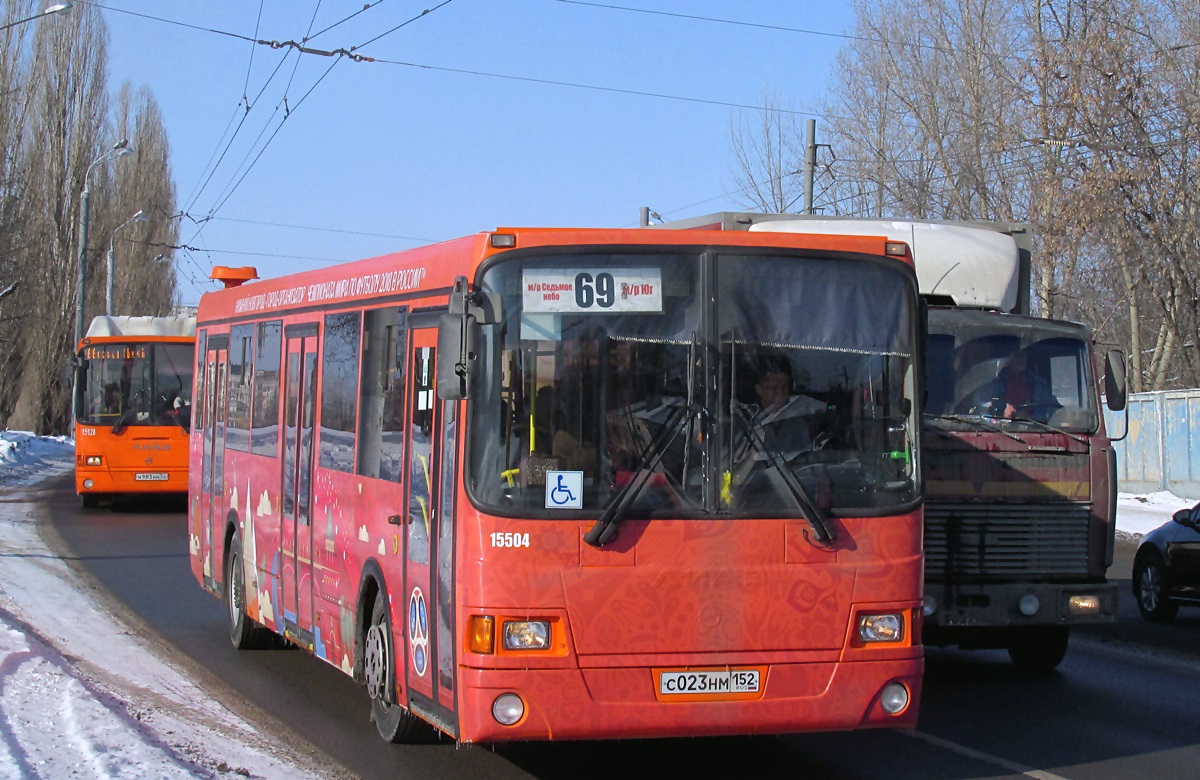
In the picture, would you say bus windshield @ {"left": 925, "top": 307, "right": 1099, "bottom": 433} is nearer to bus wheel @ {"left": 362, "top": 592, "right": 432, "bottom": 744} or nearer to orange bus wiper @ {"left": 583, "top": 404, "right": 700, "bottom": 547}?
orange bus wiper @ {"left": 583, "top": 404, "right": 700, "bottom": 547}

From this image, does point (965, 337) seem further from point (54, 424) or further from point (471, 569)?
point (54, 424)

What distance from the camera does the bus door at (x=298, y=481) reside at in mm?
9203

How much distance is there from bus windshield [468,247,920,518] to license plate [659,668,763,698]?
0.69 meters

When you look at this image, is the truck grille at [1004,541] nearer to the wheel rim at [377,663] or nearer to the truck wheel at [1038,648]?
the truck wheel at [1038,648]

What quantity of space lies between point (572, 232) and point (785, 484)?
1.45m

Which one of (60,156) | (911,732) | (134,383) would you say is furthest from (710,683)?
(60,156)

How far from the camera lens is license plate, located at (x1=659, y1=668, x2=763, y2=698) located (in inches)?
246

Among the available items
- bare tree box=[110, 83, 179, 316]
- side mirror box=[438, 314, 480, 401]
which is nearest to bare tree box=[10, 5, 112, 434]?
bare tree box=[110, 83, 179, 316]

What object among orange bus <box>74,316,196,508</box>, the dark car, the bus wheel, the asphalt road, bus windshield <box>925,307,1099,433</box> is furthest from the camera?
orange bus <box>74,316,196,508</box>

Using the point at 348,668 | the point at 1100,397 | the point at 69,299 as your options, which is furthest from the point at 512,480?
the point at 69,299

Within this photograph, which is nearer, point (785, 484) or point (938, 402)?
point (785, 484)

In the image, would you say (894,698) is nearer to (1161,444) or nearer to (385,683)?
(385,683)

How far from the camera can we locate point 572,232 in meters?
6.45

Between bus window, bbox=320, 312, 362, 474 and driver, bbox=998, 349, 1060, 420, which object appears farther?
driver, bbox=998, 349, 1060, 420
